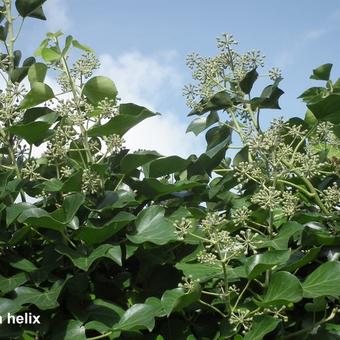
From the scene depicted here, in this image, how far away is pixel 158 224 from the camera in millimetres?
1936

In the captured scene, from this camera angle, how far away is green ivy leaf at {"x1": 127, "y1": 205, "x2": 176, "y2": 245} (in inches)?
74.5

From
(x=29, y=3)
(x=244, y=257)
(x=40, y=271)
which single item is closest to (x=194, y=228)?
(x=244, y=257)

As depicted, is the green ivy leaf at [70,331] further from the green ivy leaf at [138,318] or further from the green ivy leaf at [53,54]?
the green ivy leaf at [53,54]

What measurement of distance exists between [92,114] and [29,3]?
65 cm

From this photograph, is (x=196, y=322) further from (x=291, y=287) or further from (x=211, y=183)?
(x=211, y=183)

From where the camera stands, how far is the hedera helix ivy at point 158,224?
183 cm

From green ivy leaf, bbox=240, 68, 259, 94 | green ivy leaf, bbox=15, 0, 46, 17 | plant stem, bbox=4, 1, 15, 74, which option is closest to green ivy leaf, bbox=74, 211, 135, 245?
green ivy leaf, bbox=240, 68, 259, 94

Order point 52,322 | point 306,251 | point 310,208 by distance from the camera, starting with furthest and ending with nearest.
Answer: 1. point 310,208
2. point 306,251
3. point 52,322

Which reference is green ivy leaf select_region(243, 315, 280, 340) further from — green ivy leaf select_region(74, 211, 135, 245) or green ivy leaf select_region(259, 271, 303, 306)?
green ivy leaf select_region(74, 211, 135, 245)

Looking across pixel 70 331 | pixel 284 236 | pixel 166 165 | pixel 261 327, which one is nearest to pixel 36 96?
pixel 166 165

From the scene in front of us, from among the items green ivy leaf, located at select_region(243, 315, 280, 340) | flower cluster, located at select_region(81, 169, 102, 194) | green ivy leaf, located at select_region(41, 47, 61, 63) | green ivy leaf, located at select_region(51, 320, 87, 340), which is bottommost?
green ivy leaf, located at select_region(243, 315, 280, 340)

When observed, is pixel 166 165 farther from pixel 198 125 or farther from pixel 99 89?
pixel 198 125

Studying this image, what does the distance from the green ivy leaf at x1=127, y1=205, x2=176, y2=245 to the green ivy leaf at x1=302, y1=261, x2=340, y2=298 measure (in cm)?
40

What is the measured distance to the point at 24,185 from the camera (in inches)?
83.8
